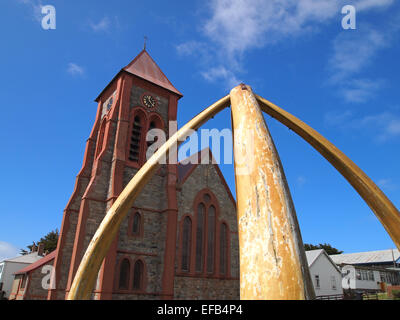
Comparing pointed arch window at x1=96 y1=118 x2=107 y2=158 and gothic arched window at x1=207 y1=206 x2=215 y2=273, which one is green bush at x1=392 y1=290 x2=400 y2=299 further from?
pointed arch window at x1=96 y1=118 x2=107 y2=158

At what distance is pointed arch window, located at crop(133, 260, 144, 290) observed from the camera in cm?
1638

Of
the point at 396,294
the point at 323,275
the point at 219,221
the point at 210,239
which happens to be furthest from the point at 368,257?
the point at 210,239

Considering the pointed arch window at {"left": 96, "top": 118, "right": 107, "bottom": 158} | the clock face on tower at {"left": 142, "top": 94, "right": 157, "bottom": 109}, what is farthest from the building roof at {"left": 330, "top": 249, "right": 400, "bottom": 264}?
the pointed arch window at {"left": 96, "top": 118, "right": 107, "bottom": 158}

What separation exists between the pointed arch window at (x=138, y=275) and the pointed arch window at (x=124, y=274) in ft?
1.37

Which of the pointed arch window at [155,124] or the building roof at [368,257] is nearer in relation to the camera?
the pointed arch window at [155,124]

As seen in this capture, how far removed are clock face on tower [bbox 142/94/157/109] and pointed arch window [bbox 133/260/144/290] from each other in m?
11.6

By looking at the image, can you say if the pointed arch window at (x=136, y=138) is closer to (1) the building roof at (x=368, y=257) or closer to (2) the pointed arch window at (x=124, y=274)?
(2) the pointed arch window at (x=124, y=274)

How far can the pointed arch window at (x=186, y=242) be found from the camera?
18281 mm

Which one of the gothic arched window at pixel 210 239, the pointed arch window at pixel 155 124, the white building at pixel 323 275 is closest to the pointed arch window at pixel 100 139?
the pointed arch window at pixel 155 124

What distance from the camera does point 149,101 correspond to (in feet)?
73.0

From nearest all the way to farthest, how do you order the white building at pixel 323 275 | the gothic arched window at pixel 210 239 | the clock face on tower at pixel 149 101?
the gothic arched window at pixel 210 239
the clock face on tower at pixel 149 101
the white building at pixel 323 275

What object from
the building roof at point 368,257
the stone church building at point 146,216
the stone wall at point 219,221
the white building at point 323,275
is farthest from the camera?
the building roof at point 368,257
